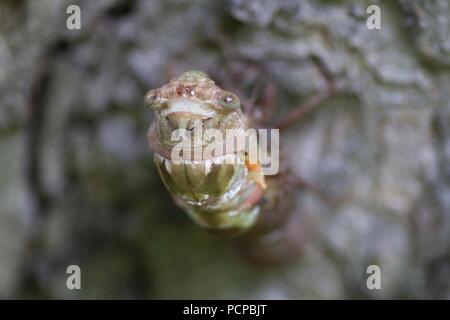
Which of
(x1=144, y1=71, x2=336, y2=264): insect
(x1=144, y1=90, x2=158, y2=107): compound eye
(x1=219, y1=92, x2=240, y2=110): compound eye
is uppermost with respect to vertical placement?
(x1=144, y1=90, x2=158, y2=107): compound eye

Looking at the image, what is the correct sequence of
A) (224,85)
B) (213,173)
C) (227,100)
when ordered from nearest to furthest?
(227,100) < (213,173) < (224,85)

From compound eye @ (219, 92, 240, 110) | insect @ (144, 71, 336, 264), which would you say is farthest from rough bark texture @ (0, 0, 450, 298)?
compound eye @ (219, 92, 240, 110)

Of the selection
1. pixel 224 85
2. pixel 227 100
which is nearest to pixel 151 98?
pixel 227 100

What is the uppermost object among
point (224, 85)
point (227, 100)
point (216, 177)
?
point (224, 85)

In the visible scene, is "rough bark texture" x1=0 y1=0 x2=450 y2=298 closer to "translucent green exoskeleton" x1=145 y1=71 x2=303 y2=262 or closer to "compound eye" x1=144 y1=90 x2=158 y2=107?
"translucent green exoskeleton" x1=145 y1=71 x2=303 y2=262

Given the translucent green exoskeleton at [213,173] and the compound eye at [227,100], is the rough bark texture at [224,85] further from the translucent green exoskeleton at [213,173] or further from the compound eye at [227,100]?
the compound eye at [227,100]

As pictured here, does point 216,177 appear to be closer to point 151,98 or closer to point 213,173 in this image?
point 213,173
